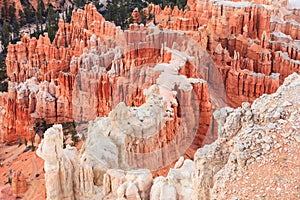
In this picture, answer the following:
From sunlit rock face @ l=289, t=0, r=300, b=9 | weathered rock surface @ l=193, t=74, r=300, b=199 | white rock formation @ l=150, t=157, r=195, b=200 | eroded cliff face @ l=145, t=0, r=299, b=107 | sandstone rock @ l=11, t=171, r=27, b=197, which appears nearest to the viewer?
weathered rock surface @ l=193, t=74, r=300, b=199

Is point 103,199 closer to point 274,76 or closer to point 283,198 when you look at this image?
point 283,198

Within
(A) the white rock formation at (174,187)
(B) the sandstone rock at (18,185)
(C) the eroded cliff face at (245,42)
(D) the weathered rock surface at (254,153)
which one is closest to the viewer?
(D) the weathered rock surface at (254,153)

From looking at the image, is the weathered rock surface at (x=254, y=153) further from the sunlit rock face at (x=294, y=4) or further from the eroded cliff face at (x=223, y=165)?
the sunlit rock face at (x=294, y=4)

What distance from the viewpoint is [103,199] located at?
1012 centimetres

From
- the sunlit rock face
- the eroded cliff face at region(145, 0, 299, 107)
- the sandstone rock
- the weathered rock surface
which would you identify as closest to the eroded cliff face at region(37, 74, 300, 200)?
the weathered rock surface

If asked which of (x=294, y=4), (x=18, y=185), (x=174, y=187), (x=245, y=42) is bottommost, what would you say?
(x=18, y=185)

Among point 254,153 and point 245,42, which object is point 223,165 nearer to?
point 254,153

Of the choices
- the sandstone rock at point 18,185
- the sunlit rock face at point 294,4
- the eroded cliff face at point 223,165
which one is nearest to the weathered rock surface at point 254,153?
the eroded cliff face at point 223,165

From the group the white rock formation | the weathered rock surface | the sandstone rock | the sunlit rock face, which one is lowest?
the sandstone rock

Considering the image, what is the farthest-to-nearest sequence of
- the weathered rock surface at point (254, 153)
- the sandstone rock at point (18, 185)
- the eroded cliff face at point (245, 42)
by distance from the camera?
1. the eroded cliff face at point (245, 42)
2. the sandstone rock at point (18, 185)
3. the weathered rock surface at point (254, 153)

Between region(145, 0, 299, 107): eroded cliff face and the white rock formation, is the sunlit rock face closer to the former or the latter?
region(145, 0, 299, 107): eroded cliff face

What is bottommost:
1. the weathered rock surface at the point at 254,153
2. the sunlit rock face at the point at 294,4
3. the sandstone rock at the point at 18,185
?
the sandstone rock at the point at 18,185

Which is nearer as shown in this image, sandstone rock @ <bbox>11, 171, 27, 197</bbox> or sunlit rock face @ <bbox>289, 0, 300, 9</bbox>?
sandstone rock @ <bbox>11, 171, 27, 197</bbox>

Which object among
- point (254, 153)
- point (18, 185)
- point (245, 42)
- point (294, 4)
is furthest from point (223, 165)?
point (294, 4)
